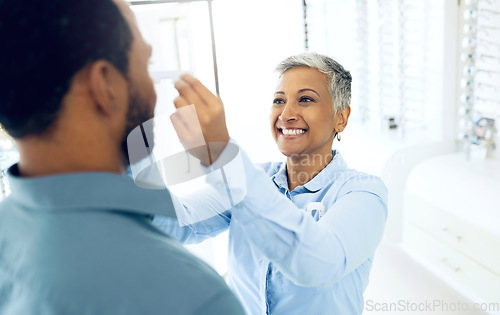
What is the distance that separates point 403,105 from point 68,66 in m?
2.54

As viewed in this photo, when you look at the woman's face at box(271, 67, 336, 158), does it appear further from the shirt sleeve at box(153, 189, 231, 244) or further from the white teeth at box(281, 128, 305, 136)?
the shirt sleeve at box(153, 189, 231, 244)

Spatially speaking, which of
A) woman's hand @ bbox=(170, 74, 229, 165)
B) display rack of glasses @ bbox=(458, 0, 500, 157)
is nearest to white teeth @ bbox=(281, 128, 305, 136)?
woman's hand @ bbox=(170, 74, 229, 165)

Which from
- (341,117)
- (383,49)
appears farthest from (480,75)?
(341,117)

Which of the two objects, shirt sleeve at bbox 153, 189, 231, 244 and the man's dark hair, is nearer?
the man's dark hair

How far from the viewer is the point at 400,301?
1758 mm

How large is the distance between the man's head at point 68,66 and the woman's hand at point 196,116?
11cm

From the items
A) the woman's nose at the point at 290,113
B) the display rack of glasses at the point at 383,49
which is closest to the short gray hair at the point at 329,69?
the woman's nose at the point at 290,113

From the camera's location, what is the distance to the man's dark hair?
424 millimetres

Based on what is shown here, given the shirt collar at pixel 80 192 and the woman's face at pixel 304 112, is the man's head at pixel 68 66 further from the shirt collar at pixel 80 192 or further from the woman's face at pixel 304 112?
the woman's face at pixel 304 112

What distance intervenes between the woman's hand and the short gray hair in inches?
24.5

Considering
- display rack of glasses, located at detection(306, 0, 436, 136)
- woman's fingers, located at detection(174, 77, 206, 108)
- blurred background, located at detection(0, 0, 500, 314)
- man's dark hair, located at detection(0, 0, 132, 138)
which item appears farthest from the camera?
display rack of glasses, located at detection(306, 0, 436, 136)

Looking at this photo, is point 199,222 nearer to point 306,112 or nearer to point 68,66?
point 306,112

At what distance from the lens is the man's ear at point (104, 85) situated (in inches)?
17.4

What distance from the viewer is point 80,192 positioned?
458mm
